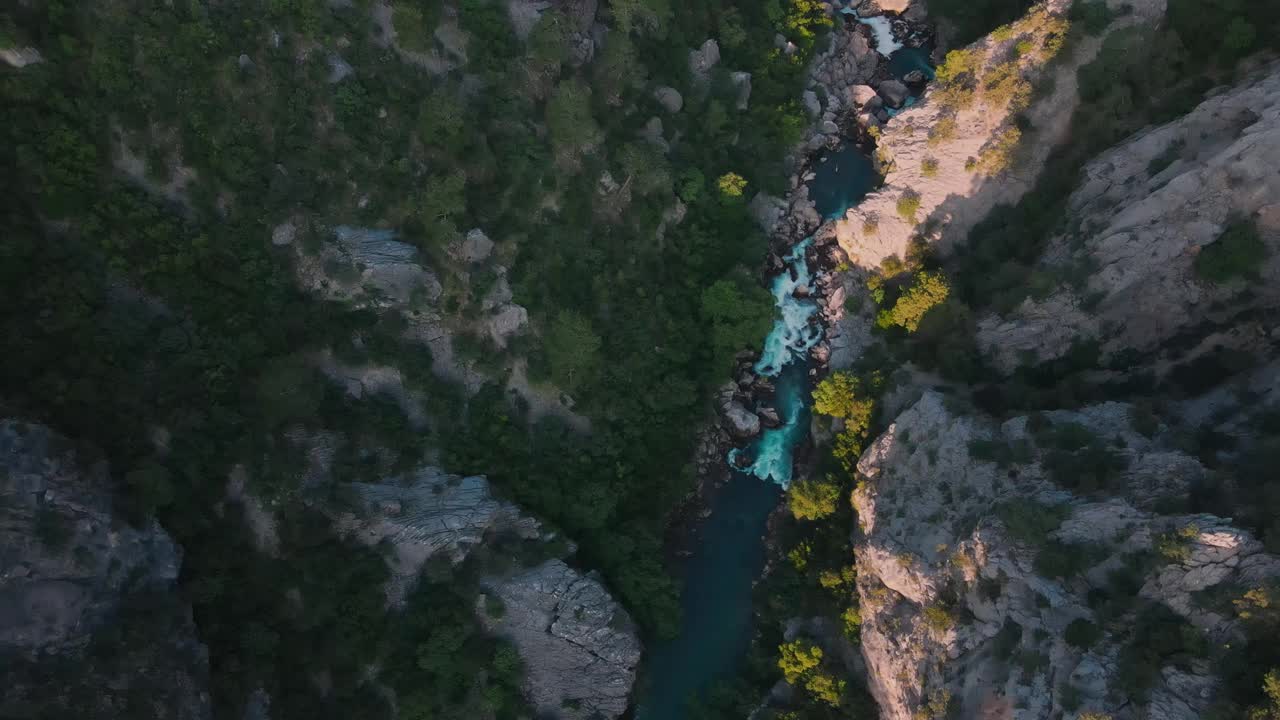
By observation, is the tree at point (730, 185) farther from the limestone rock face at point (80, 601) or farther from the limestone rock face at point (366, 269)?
the limestone rock face at point (80, 601)

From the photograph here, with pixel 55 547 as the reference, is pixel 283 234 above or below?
above

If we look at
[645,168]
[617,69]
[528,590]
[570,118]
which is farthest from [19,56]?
[528,590]

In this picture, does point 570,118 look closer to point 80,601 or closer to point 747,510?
point 747,510

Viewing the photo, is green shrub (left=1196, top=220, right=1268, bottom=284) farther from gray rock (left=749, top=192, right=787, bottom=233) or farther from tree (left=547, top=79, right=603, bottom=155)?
tree (left=547, top=79, right=603, bottom=155)

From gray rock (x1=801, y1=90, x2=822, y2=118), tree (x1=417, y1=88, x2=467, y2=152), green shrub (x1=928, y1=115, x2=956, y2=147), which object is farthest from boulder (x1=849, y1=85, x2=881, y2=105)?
tree (x1=417, y1=88, x2=467, y2=152)

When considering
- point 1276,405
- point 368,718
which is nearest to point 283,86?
point 368,718

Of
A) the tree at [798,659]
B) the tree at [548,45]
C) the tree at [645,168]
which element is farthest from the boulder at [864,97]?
the tree at [798,659]

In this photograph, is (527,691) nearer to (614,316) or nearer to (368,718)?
(368,718)
